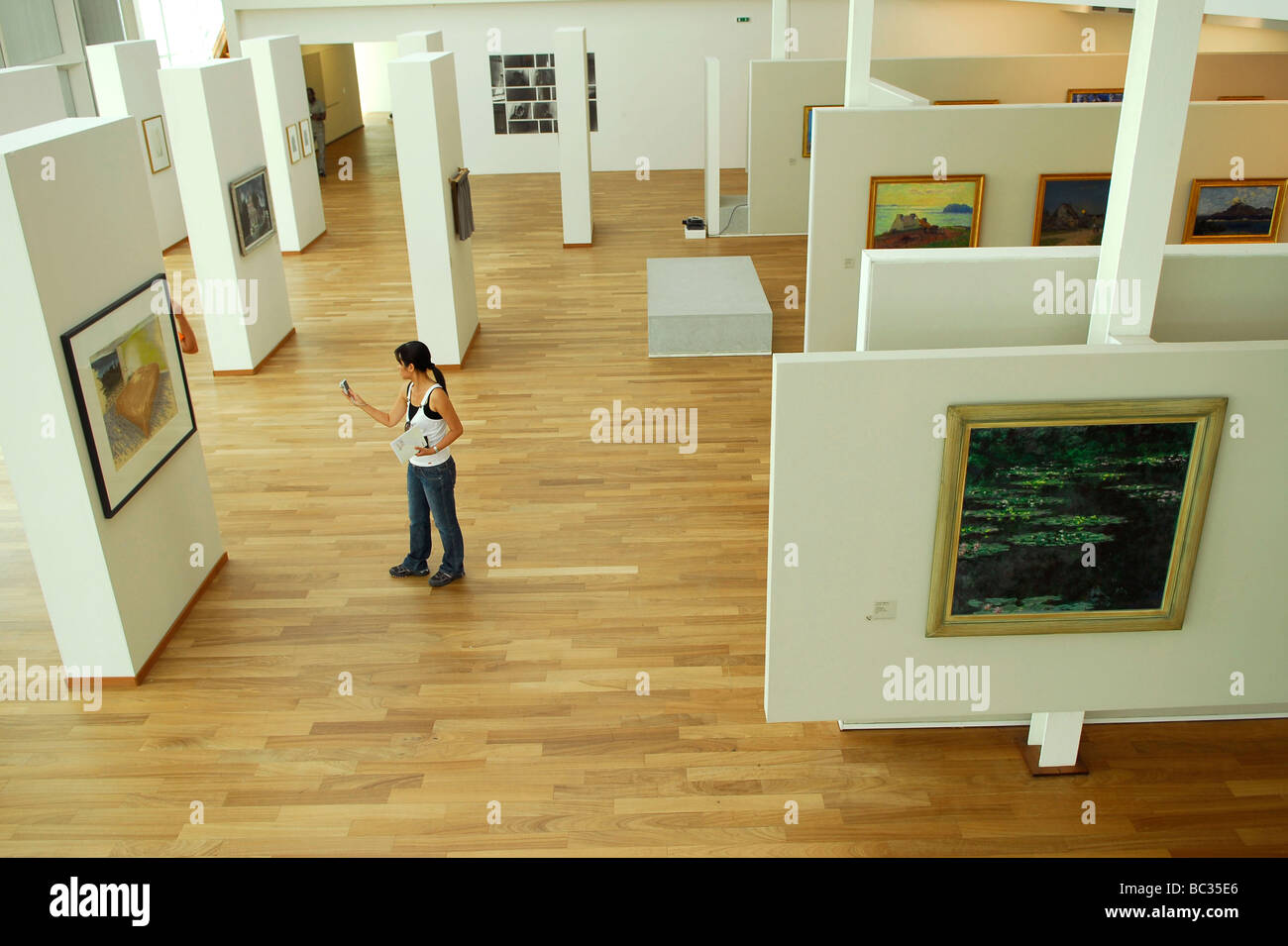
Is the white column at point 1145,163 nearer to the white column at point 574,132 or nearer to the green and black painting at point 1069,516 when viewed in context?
the green and black painting at point 1069,516

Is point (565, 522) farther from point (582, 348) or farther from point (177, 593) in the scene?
point (582, 348)

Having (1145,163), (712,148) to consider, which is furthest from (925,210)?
(712,148)

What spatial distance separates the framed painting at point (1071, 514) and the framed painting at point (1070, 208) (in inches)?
193

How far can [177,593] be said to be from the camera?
22.3ft

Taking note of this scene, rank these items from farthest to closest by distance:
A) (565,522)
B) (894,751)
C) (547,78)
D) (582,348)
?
(547,78) < (582,348) < (565,522) < (894,751)

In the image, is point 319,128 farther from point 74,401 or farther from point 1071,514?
point 1071,514

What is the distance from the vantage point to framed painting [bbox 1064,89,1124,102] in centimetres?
1318

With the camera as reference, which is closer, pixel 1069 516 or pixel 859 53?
pixel 1069 516

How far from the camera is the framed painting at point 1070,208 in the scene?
8688 millimetres

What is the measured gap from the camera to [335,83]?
26.2m

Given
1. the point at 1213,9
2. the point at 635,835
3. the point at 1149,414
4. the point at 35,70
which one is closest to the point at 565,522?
the point at 635,835

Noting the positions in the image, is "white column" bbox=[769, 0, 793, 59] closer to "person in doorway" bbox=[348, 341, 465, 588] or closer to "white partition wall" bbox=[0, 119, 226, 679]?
"person in doorway" bbox=[348, 341, 465, 588]

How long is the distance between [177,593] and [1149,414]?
589 cm

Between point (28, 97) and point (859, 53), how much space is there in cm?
943
